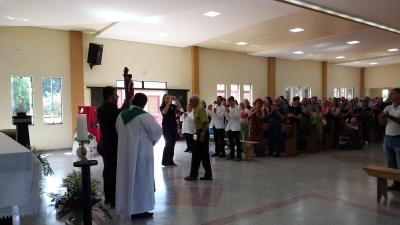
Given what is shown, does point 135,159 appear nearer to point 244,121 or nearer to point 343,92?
point 244,121

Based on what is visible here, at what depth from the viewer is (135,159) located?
3621 millimetres

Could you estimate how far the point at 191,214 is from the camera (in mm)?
3967

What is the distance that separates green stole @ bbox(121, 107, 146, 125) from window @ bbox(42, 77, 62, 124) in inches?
276

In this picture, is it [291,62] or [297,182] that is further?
[291,62]

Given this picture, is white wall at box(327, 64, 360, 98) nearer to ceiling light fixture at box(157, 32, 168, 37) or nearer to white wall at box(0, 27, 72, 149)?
ceiling light fixture at box(157, 32, 168, 37)

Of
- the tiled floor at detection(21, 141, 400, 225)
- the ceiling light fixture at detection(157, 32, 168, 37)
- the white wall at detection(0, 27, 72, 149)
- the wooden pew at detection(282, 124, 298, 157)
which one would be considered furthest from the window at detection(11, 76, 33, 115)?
the wooden pew at detection(282, 124, 298, 157)

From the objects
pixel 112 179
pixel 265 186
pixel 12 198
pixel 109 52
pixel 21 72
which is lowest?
pixel 265 186

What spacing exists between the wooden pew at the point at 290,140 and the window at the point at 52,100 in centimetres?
655

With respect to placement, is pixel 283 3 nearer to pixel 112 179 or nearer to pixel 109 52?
pixel 112 179

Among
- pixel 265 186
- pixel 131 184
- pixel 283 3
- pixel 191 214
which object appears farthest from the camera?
pixel 283 3

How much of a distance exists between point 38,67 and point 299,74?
1207 cm

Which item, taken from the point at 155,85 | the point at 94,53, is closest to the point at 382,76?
the point at 155,85

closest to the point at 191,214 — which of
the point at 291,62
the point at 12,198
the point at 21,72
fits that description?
the point at 12,198

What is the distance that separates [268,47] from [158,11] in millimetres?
7146
